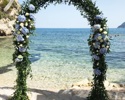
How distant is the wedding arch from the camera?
10602 mm

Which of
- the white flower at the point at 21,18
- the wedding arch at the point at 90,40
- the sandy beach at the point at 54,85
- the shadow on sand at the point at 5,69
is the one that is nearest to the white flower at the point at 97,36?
the wedding arch at the point at 90,40

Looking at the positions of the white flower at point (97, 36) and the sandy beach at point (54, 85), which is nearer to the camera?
the white flower at point (97, 36)

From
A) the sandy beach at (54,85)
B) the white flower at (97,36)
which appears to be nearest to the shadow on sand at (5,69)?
the sandy beach at (54,85)

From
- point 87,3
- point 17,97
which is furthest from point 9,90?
point 87,3

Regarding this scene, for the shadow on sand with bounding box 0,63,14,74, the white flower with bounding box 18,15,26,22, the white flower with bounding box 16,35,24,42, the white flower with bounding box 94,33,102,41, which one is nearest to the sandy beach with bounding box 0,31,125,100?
the shadow on sand with bounding box 0,63,14,74

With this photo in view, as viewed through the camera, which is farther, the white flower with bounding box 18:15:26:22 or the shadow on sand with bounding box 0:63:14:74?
the shadow on sand with bounding box 0:63:14:74

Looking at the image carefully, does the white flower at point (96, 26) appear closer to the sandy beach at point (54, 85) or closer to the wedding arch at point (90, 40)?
the wedding arch at point (90, 40)

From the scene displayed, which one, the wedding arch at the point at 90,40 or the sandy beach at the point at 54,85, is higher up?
the wedding arch at the point at 90,40

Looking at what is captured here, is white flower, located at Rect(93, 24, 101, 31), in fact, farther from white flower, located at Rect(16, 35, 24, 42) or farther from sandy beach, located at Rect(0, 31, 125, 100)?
sandy beach, located at Rect(0, 31, 125, 100)

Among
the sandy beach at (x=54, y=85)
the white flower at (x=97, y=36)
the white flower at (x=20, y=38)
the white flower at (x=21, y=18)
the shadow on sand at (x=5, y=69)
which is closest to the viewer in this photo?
the white flower at (x=20, y=38)

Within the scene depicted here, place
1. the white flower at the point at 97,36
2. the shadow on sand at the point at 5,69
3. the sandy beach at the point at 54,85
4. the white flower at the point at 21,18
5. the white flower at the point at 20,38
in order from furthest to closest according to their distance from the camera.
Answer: the shadow on sand at the point at 5,69 < the sandy beach at the point at 54,85 < the white flower at the point at 97,36 < the white flower at the point at 21,18 < the white flower at the point at 20,38

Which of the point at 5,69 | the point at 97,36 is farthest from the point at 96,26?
the point at 5,69

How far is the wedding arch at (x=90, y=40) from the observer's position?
34.8ft

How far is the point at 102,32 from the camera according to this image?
11.1 m
